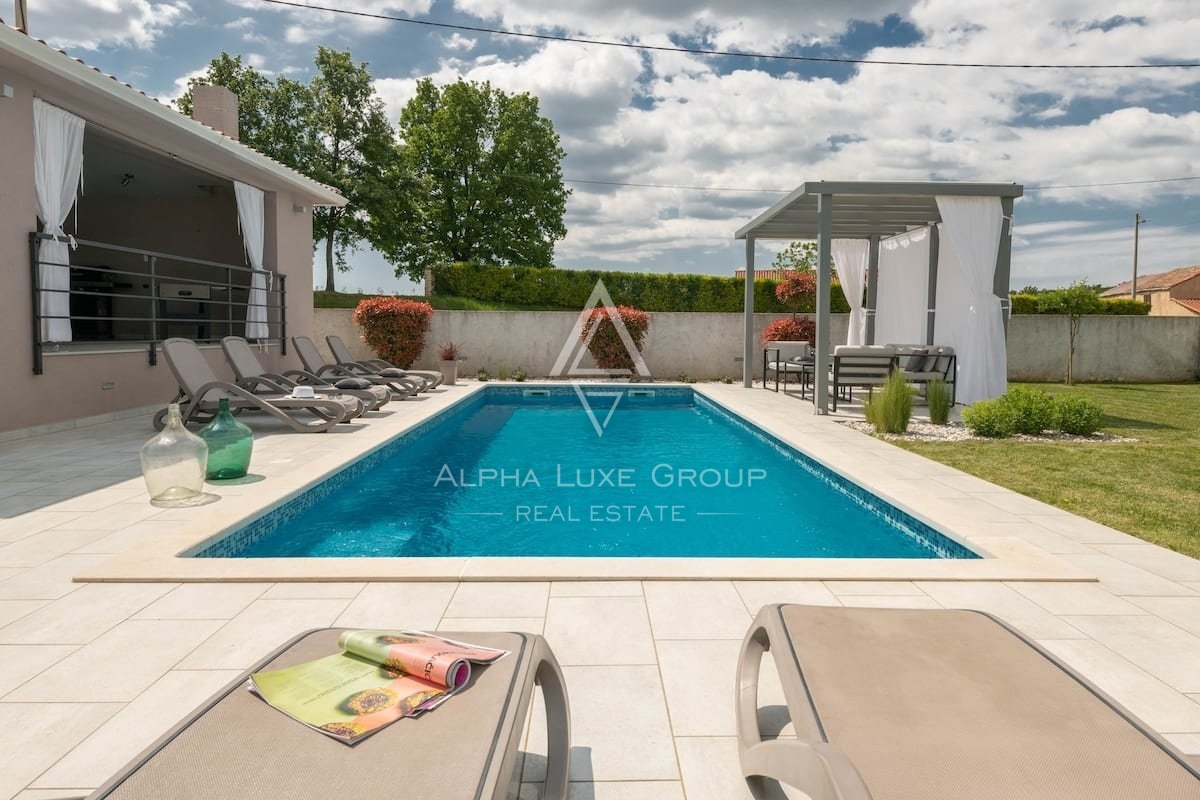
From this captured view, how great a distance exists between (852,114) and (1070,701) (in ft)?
67.8

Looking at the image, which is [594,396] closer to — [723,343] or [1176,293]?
[723,343]

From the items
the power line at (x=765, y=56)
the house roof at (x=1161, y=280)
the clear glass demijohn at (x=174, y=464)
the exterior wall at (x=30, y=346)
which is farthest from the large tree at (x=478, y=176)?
the house roof at (x=1161, y=280)

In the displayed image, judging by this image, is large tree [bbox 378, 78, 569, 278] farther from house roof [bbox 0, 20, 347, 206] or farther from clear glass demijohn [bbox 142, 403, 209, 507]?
clear glass demijohn [bbox 142, 403, 209, 507]

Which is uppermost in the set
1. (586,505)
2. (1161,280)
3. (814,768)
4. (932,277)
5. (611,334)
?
(1161,280)

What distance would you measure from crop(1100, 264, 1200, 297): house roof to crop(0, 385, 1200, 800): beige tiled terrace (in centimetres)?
4994

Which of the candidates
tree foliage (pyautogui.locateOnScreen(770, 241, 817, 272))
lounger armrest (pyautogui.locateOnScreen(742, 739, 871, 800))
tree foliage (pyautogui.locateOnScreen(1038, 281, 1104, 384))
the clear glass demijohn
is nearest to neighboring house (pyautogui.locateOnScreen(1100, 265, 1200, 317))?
tree foliage (pyautogui.locateOnScreen(770, 241, 817, 272))

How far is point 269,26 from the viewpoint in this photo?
15828 millimetres

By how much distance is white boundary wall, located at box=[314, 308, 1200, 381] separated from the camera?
16.3 meters

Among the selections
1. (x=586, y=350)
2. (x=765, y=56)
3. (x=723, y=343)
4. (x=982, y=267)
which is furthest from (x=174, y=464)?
(x=765, y=56)

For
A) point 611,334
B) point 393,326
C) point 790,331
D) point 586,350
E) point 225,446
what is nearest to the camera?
point 225,446

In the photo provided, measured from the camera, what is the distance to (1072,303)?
15.4m

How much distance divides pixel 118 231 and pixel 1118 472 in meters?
17.8

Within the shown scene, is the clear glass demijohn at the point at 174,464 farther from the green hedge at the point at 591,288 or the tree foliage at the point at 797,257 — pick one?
the tree foliage at the point at 797,257

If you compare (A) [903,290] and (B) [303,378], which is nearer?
(B) [303,378]
